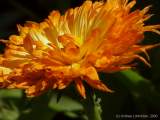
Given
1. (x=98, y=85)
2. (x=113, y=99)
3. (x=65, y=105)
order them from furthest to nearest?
(x=65, y=105) → (x=113, y=99) → (x=98, y=85)

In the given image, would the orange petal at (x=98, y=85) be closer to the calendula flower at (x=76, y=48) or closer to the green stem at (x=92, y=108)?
the calendula flower at (x=76, y=48)

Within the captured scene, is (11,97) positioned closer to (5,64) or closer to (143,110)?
(143,110)

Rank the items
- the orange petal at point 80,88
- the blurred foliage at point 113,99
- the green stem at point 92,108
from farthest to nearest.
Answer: the blurred foliage at point 113,99 → the green stem at point 92,108 → the orange petal at point 80,88

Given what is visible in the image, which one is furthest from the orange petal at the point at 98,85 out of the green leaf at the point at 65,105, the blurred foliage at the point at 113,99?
the green leaf at the point at 65,105

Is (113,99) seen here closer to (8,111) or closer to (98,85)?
(8,111)

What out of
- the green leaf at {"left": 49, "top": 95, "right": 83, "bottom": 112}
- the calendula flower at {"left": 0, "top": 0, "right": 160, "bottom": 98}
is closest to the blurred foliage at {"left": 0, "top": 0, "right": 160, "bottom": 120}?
the green leaf at {"left": 49, "top": 95, "right": 83, "bottom": 112}

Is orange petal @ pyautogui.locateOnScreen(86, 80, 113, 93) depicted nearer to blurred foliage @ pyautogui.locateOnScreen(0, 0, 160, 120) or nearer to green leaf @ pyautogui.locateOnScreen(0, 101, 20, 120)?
blurred foliage @ pyautogui.locateOnScreen(0, 0, 160, 120)

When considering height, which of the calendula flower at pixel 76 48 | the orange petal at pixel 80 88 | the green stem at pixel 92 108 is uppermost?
the calendula flower at pixel 76 48

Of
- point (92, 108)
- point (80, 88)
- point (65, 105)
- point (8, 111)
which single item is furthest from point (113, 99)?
point (80, 88)

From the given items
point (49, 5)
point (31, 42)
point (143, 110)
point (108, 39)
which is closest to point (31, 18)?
Answer: point (49, 5)
